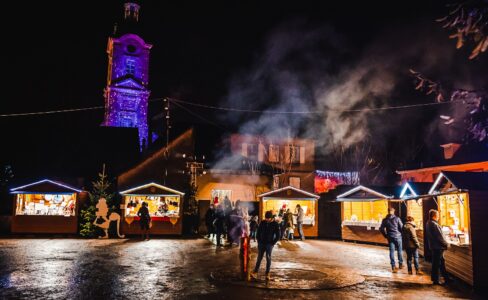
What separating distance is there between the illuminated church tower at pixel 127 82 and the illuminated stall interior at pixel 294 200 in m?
26.8

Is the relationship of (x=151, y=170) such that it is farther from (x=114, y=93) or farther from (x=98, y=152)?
(x=114, y=93)

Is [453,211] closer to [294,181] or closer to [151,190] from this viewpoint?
[151,190]

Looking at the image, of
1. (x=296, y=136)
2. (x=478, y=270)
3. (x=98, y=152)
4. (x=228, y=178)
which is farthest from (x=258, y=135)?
(x=478, y=270)

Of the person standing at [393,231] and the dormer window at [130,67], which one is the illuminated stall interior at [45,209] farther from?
the dormer window at [130,67]

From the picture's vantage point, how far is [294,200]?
84.2 feet

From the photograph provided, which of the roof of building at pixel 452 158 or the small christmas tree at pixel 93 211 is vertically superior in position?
the roof of building at pixel 452 158

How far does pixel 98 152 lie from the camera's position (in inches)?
1462

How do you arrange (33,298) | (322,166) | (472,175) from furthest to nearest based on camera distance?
(322,166)
(472,175)
(33,298)

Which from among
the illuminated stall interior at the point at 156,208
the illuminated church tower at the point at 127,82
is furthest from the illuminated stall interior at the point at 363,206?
the illuminated church tower at the point at 127,82

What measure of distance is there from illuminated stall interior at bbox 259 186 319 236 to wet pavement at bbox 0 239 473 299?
766 cm

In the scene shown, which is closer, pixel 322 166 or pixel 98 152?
pixel 98 152

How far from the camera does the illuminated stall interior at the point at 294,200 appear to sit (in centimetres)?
2478

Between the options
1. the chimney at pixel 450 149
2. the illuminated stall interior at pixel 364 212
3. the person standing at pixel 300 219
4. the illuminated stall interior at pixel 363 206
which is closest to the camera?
the illuminated stall interior at pixel 364 212

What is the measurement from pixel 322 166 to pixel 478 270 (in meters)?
37.6
